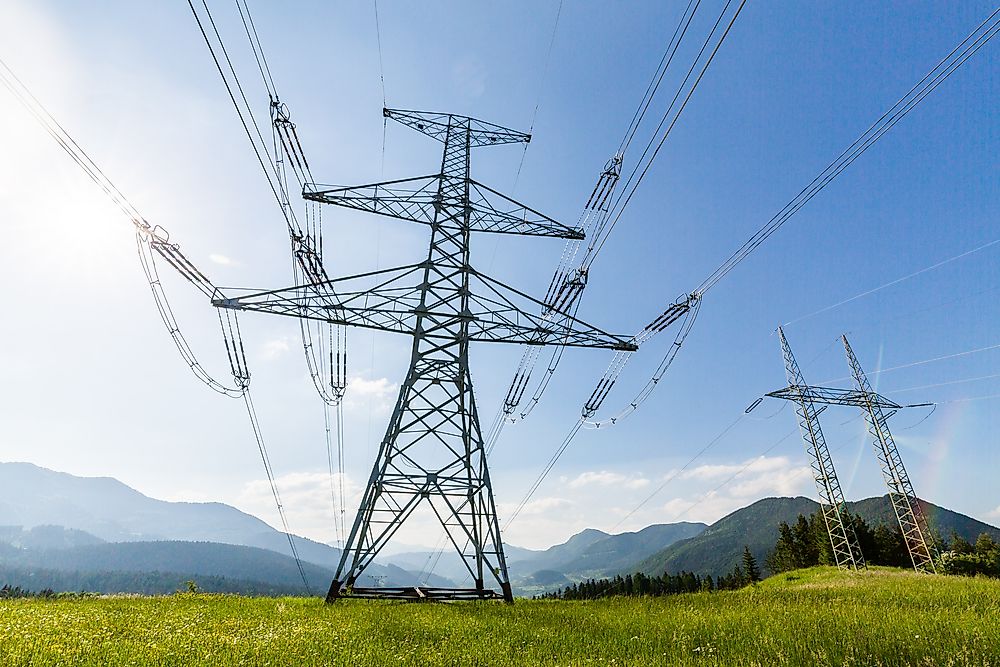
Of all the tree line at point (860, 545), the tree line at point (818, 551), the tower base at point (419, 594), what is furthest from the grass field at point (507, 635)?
the tree line at point (860, 545)

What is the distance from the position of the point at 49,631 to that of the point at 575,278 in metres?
16.6

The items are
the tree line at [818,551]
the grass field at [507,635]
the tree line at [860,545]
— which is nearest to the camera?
the grass field at [507,635]

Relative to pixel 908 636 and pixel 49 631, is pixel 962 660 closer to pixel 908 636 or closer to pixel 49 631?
pixel 908 636

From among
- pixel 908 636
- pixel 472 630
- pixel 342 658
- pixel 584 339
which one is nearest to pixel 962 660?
pixel 908 636

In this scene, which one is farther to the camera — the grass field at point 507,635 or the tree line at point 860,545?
the tree line at point 860,545

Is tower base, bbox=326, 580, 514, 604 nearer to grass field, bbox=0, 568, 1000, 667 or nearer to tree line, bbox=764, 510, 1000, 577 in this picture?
grass field, bbox=0, 568, 1000, 667

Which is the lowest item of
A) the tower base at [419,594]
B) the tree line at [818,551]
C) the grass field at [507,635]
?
the grass field at [507,635]

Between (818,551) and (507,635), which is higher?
(818,551)

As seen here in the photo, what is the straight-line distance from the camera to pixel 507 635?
968cm

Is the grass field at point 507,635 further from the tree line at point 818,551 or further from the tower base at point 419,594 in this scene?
the tree line at point 818,551

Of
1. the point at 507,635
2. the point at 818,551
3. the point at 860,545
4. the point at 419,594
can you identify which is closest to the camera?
the point at 507,635

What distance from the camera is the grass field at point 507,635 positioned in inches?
294

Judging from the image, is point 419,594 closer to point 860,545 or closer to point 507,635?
point 507,635

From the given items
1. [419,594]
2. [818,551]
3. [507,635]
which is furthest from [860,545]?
[507,635]
